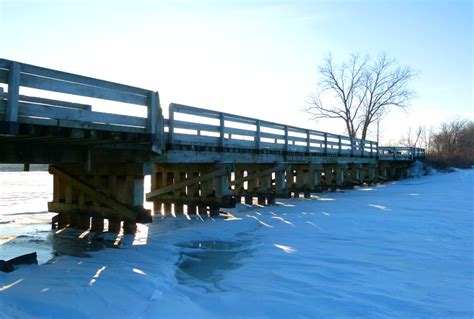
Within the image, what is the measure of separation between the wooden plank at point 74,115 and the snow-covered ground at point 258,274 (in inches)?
84.8

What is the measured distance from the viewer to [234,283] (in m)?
5.19

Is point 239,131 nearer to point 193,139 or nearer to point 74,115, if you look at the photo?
point 193,139

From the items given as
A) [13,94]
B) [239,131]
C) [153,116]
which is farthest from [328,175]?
[13,94]

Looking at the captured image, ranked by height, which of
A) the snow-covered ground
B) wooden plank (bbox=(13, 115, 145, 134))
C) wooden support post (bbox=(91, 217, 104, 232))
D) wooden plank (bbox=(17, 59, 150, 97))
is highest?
wooden plank (bbox=(17, 59, 150, 97))

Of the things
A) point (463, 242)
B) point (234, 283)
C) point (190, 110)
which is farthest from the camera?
point (190, 110)

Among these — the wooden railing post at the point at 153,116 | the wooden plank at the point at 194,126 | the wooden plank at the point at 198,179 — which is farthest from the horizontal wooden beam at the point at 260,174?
the wooden railing post at the point at 153,116

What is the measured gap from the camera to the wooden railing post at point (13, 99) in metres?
5.20

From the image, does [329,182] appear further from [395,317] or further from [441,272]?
[395,317]

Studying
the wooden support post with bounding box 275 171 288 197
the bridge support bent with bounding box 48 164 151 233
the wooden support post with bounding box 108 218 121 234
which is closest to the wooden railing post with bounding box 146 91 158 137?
the bridge support bent with bounding box 48 164 151 233

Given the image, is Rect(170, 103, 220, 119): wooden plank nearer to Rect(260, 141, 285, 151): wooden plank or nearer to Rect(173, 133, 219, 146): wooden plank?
Rect(173, 133, 219, 146): wooden plank

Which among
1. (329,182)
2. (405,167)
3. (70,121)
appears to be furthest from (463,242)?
(405,167)

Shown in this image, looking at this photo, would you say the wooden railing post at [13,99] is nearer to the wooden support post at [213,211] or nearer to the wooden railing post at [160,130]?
the wooden railing post at [160,130]

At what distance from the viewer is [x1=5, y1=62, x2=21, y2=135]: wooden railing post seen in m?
5.20

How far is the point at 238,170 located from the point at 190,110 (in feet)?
17.4
